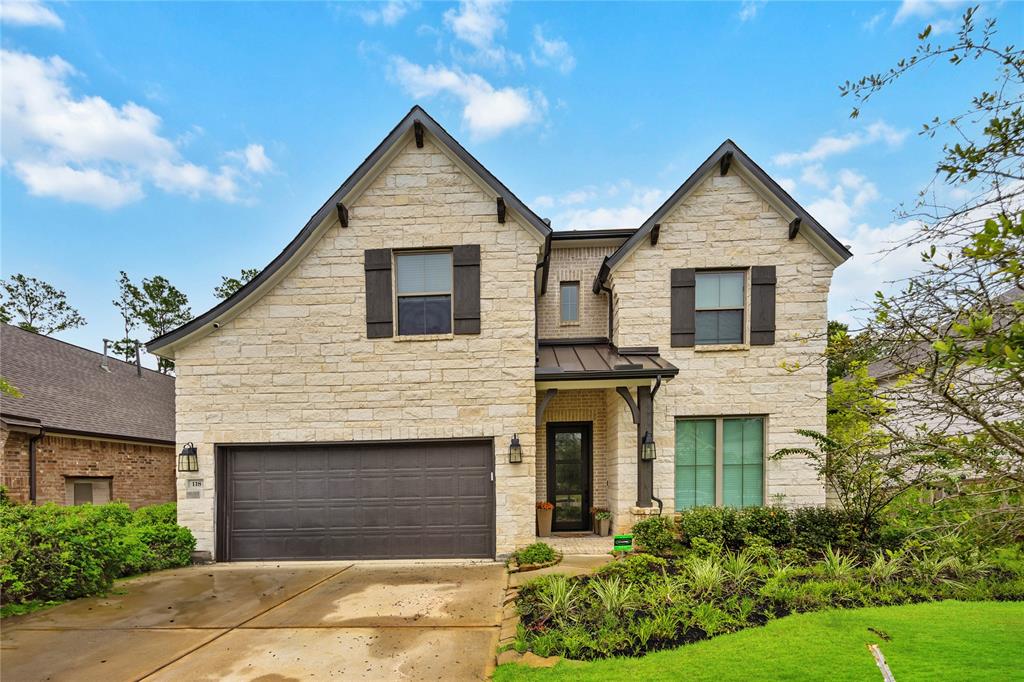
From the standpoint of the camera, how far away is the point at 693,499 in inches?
341

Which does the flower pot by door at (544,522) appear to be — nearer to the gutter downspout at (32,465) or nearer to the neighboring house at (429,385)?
the neighboring house at (429,385)

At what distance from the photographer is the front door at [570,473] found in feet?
32.1

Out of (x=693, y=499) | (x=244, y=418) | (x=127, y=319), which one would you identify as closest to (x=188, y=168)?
(x=127, y=319)

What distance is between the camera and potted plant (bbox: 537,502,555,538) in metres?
9.37

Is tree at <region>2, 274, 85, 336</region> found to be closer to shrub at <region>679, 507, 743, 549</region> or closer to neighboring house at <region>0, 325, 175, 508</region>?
neighboring house at <region>0, 325, 175, 508</region>

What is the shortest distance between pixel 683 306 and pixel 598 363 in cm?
223

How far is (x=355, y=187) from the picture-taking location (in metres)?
8.23

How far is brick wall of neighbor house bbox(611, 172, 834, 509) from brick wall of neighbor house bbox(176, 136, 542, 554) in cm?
258

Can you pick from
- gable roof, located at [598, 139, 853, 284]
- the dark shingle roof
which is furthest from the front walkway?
the dark shingle roof

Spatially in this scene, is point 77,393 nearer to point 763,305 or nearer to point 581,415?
point 581,415

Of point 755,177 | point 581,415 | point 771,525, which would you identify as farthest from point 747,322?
point 581,415

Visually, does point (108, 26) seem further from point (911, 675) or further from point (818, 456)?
point (818, 456)

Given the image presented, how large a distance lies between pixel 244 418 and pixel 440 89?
33.6 ft

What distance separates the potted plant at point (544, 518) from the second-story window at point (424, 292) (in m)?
4.40
